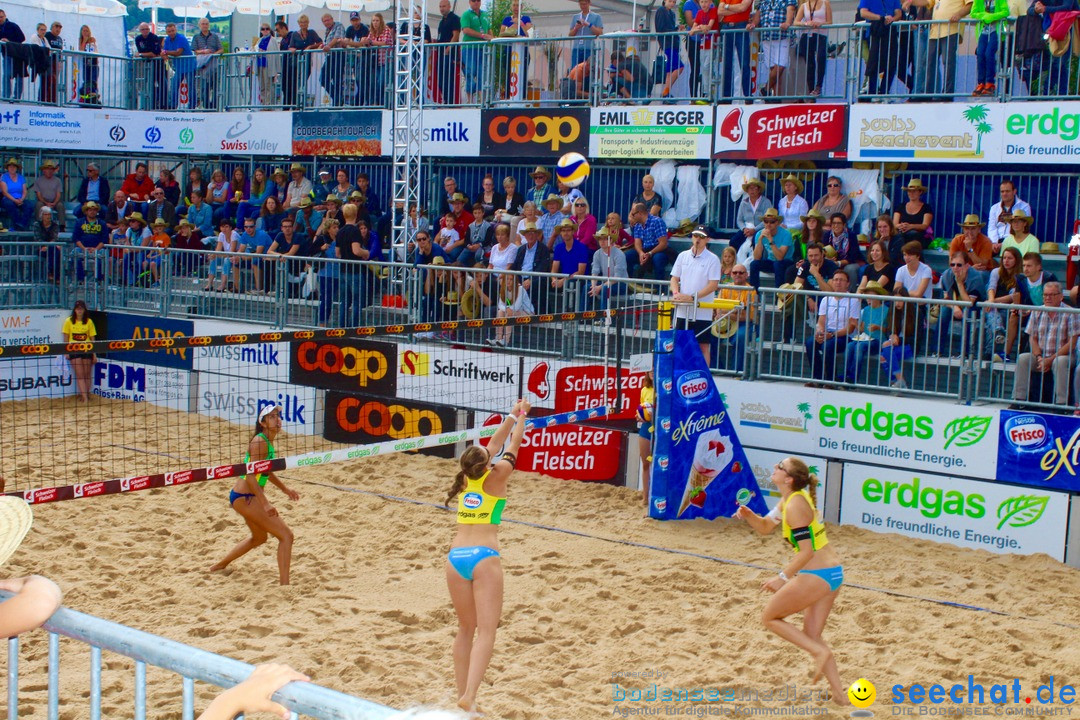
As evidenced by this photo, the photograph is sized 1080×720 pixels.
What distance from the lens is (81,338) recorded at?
53.6ft

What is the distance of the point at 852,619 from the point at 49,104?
16625mm

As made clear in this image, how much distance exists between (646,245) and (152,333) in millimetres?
6889

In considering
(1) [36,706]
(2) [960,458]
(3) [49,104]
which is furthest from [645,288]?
(3) [49,104]

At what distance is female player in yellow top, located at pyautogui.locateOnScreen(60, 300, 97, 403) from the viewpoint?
16.4 meters

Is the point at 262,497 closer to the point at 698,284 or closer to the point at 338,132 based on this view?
the point at 698,284

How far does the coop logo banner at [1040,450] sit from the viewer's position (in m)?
9.80

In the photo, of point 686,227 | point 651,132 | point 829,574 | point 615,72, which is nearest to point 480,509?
point 829,574

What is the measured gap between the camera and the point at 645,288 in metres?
13.0

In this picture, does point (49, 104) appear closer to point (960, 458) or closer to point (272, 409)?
point (272, 409)

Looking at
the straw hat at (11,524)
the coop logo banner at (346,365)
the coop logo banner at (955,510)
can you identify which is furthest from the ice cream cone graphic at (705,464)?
→ the straw hat at (11,524)

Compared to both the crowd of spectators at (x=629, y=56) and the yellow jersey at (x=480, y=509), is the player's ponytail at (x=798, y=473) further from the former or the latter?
the crowd of spectators at (x=629, y=56)

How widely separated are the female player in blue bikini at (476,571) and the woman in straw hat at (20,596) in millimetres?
3352

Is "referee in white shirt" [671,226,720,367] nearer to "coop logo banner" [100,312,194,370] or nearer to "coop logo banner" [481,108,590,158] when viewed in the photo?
"coop logo banner" [481,108,590,158]

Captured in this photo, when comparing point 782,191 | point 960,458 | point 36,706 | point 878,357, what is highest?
point 782,191
